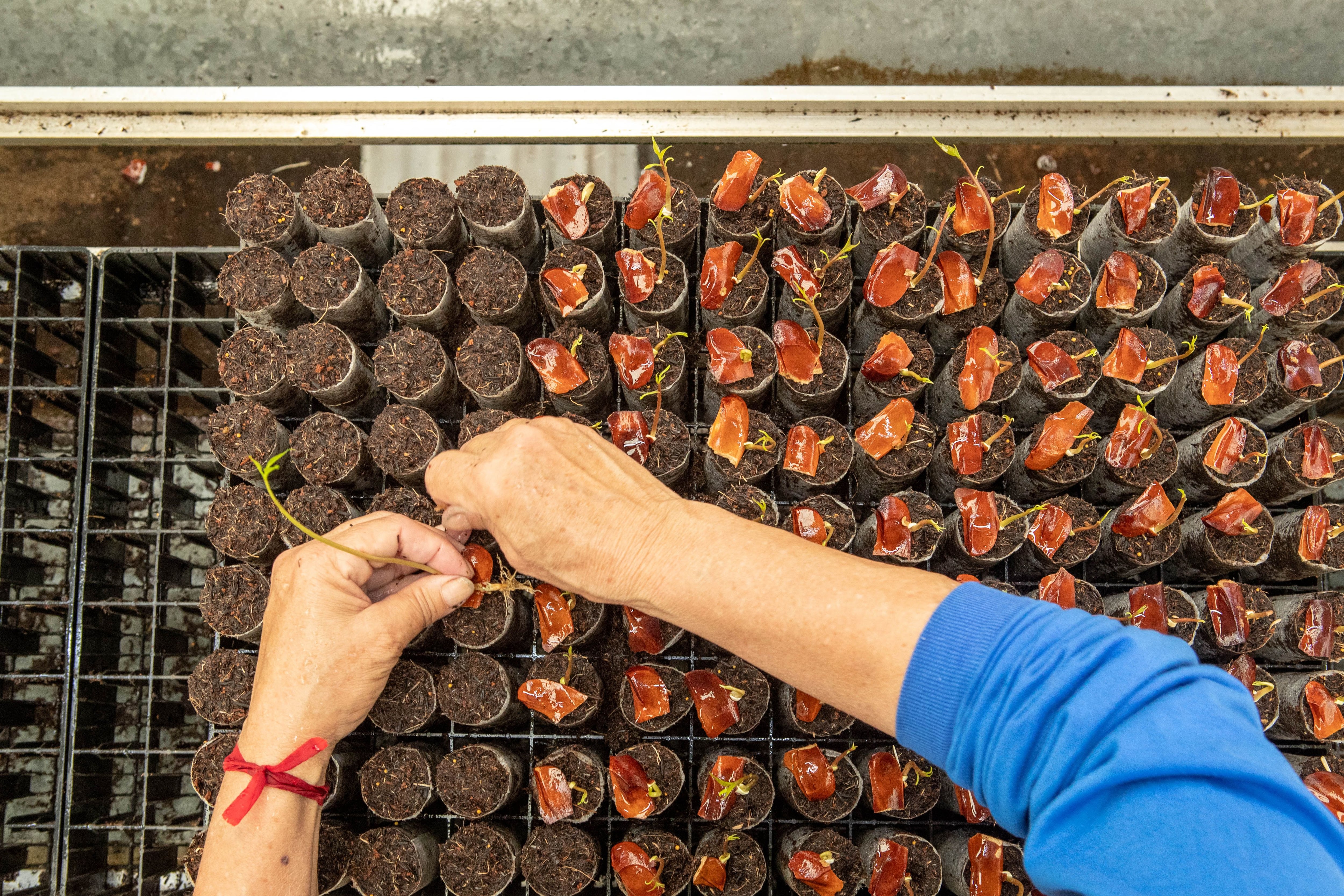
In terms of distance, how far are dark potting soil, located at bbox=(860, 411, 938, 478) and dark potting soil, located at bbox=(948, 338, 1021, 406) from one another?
15cm

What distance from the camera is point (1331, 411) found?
8.36 feet

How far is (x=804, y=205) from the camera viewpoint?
1.98 meters

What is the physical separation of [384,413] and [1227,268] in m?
2.31

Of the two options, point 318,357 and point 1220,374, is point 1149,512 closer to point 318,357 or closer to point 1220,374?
point 1220,374

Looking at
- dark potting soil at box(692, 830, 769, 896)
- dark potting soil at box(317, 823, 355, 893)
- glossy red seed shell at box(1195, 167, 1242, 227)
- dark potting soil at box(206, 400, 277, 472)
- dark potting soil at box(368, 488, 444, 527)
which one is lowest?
dark potting soil at box(317, 823, 355, 893)

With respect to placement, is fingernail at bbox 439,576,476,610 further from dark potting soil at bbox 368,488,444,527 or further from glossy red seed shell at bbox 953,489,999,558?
glossy red seed shell at bbox 953,489,999,558

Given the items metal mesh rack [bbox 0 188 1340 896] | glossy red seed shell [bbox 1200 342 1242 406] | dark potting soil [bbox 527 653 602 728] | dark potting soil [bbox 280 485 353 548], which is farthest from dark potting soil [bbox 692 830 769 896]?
glossy red seed shell [bbox 1200 342 1242 406]

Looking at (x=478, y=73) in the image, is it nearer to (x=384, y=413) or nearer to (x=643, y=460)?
(x=384, y=413)

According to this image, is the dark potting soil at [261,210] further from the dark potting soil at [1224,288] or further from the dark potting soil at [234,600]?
the dark potting soil at [1224,288]

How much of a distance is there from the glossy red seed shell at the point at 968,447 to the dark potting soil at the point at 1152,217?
0.58m

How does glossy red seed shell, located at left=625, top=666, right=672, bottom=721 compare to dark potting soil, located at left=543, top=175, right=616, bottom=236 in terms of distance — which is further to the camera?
dark potting soil, located at left=543, top=175, right=616, bottom=236

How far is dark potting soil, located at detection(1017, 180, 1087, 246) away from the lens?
202 centimetres

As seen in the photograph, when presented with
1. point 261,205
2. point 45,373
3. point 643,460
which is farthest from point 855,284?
point 45,373

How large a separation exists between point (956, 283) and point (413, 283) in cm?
144
